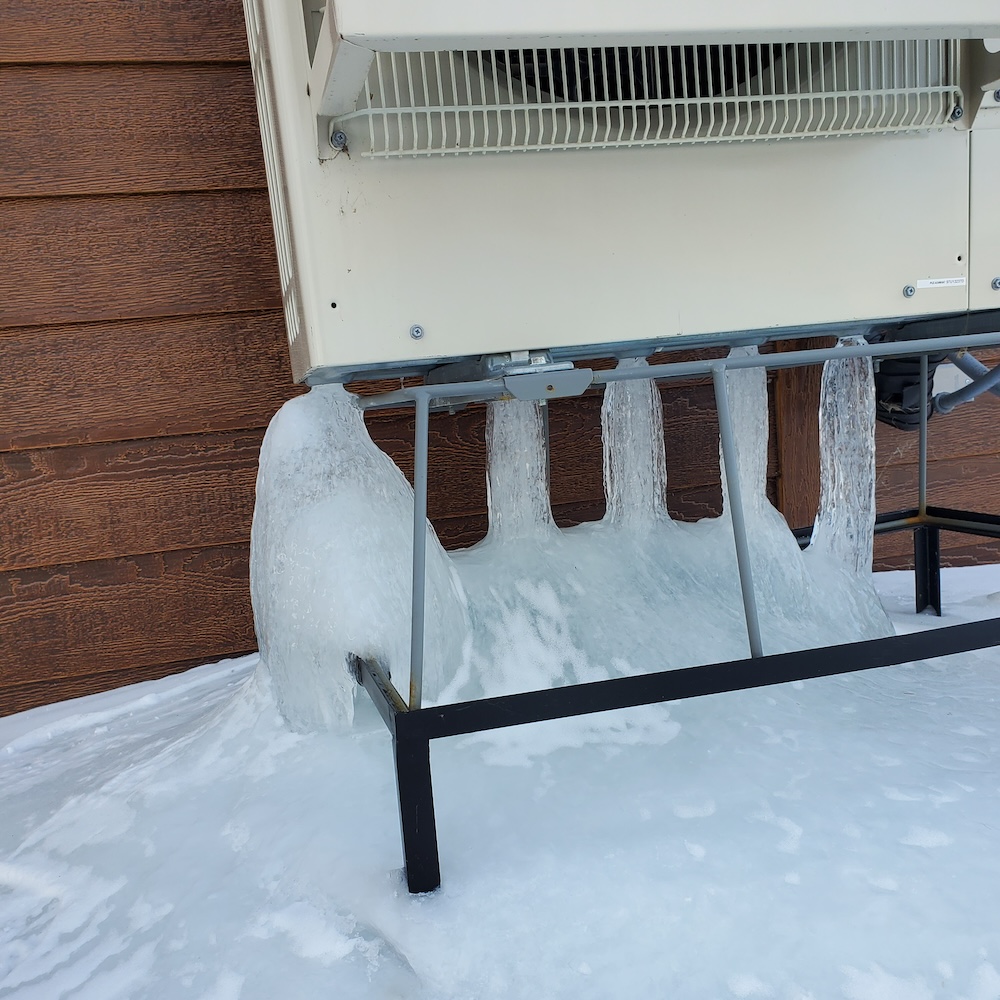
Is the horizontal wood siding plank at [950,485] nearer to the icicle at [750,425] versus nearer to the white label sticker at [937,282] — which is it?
the icicle at [750,425]

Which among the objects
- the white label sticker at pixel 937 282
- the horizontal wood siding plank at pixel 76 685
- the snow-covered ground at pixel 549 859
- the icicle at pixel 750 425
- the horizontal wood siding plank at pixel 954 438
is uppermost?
the white label sticker at pixel 937 282

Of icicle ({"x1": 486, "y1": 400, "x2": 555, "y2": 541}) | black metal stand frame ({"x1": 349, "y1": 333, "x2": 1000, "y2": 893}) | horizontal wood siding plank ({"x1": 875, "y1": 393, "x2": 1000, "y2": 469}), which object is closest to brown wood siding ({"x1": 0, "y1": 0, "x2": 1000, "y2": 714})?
icicle ({"x1": 486, "y1": 400, "x2": 555, "y2": 541})

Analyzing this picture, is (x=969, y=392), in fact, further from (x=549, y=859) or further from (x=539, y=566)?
(x=549, y=859)

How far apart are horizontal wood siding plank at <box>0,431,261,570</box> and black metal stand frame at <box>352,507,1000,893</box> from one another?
75cm

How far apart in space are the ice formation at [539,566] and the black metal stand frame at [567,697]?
17 cm

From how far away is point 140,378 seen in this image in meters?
1.55

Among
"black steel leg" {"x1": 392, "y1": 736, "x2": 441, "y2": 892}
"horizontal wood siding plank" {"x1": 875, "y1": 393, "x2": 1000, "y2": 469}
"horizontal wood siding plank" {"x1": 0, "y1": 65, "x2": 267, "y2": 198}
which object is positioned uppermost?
"horizontal wood siding plank" {"x1": 0, "y1": 65, "x2": 267, "y2": 198}

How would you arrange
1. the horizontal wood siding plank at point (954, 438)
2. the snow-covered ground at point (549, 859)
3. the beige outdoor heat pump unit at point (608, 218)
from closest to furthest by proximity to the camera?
1. the snow-covered ground at point (549, 859)
2. the beige outdoor heat pump unit at point (608, 218)
3. the horizontal wood siding plank at point (954, 438)

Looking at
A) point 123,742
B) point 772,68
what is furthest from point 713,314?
point 123,742

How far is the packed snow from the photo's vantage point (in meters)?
0.74

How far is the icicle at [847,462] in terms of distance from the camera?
1.44 metres

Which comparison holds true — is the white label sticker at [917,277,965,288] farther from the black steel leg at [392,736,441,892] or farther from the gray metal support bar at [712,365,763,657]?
the black steel leg at [392,736,441,892]

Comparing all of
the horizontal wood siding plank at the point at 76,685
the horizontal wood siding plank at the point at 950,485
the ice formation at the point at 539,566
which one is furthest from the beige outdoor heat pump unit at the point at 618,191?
the horizontal wood siding plank at the point at 950,485

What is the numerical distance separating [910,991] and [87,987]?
27.8 inches
